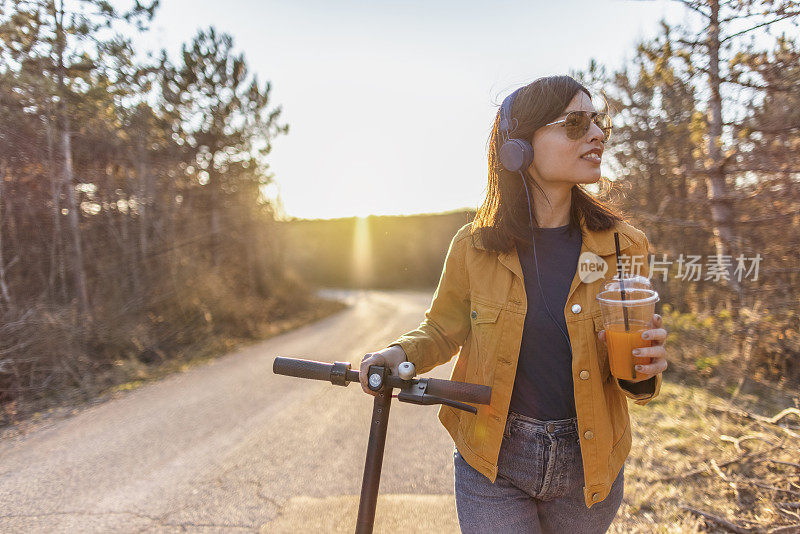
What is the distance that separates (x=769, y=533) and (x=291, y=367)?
8.98ft

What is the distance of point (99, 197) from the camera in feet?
30.1

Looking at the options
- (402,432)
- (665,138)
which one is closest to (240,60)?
(665,138)

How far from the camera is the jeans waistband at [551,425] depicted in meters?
1.52

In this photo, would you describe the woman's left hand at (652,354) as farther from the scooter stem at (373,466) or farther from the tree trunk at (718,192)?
the tree trunk at (718,192)

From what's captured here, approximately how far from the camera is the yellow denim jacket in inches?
59.1

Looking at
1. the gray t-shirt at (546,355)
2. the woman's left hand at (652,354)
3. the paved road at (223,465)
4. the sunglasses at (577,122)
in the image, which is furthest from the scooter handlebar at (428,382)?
the paved road at (223,465)

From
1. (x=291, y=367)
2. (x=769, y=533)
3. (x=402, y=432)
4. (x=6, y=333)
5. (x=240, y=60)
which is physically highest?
(x=240, y=60)

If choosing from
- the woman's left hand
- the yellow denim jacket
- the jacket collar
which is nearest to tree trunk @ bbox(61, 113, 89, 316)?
the yellow denim jacket

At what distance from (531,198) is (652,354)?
671 millimetres

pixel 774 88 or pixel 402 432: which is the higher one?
pixel 774 88

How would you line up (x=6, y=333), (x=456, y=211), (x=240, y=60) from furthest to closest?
(x=456, y=211)
(x=240, y=60)
(x=6, y=333)

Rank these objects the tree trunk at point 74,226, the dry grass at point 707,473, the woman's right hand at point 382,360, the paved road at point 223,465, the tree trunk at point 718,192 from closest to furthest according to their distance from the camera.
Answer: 1. the woman's right hand at point 382,360
2. the dry grass at point 707,473
3. the paved road at point 223,465
4. the tree trunk at point 718,192
5. the tree trunk at point 74,226

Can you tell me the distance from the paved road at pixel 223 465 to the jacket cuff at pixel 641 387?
2.01 meters

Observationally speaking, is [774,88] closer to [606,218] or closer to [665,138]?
[606,218]
